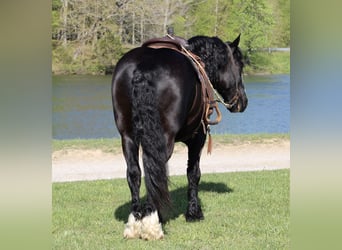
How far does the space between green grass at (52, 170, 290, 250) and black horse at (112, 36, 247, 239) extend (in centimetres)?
33

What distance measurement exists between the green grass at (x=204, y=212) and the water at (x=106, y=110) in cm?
572

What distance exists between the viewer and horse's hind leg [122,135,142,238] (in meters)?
4.04

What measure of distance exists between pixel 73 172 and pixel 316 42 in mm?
7280

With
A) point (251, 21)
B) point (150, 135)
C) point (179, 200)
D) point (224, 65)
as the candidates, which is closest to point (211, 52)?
point (224, 65)

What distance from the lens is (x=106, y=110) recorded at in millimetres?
15289

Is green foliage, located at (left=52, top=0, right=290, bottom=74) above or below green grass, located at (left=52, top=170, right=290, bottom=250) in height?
above

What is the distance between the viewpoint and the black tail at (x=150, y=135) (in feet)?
12.3

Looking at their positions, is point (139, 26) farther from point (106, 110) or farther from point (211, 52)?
point (211, 52)

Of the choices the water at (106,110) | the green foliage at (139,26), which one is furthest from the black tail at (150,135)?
the green foliage at (139,26)

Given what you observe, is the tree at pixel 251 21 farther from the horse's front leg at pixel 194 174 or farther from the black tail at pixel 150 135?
the black tail at pixel 150 135

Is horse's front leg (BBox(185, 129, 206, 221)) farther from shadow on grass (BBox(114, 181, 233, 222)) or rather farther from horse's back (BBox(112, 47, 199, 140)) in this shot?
horse's back (BBox(112, 47, 199, 140))

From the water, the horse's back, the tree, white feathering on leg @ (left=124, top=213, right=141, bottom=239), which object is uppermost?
the tree

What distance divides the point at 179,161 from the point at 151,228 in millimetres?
4878

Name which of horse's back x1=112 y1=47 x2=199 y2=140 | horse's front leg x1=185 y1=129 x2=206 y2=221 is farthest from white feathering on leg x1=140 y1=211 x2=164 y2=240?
horse's front leg x1=185 y1=129 x2=206 y2=221
